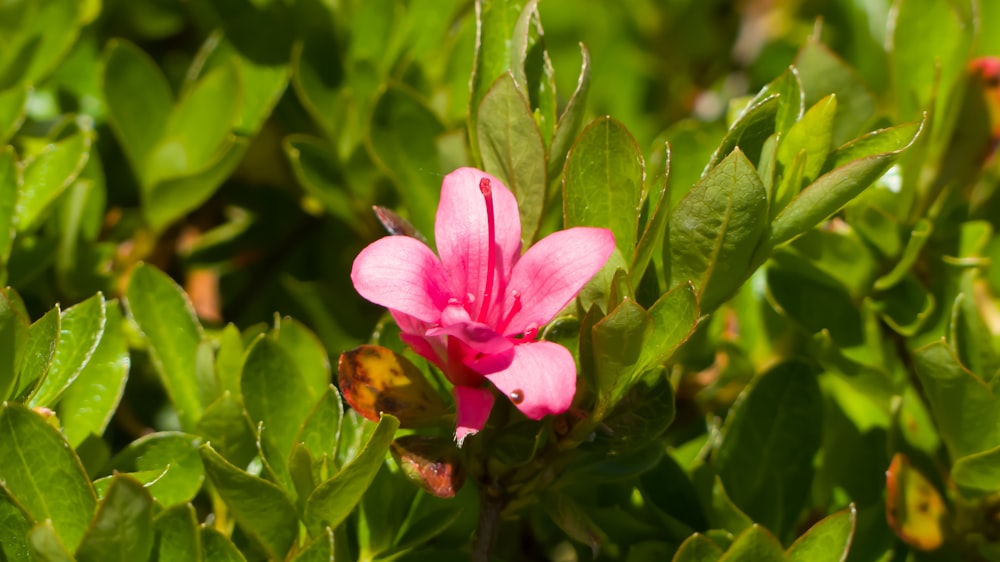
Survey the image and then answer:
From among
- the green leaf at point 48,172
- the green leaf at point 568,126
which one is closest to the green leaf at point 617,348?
the green leaf at point 568,126

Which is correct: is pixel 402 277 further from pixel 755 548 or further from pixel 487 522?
pixel 755 548

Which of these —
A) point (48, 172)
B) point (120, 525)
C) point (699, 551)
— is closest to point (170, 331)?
point (48, 172)

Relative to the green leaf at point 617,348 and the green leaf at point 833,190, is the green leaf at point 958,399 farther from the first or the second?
the green leaf at point 617,348

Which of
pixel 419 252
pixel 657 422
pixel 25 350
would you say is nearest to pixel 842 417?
pixel 657 422

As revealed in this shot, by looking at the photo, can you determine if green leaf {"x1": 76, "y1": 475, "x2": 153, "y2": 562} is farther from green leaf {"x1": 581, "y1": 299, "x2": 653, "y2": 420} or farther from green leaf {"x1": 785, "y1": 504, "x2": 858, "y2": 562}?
green leaf {"x1": 785, "y1": 504, "x2": 858, "y2": 562}

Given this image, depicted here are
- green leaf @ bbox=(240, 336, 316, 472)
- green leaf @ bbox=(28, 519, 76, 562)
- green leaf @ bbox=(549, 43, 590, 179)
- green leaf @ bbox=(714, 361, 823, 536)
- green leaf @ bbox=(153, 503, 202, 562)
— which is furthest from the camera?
green leaf @ bbox=(714, 361, 823, 536)

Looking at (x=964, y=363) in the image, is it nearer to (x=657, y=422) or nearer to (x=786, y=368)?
(x=786, y=368)

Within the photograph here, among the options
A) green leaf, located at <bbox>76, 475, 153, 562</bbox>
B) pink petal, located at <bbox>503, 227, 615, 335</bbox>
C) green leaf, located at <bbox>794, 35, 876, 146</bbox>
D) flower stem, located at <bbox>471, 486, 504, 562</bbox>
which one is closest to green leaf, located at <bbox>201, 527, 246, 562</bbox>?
green leaf, located at <bbox>76, 475, 153, 562</bbox>
